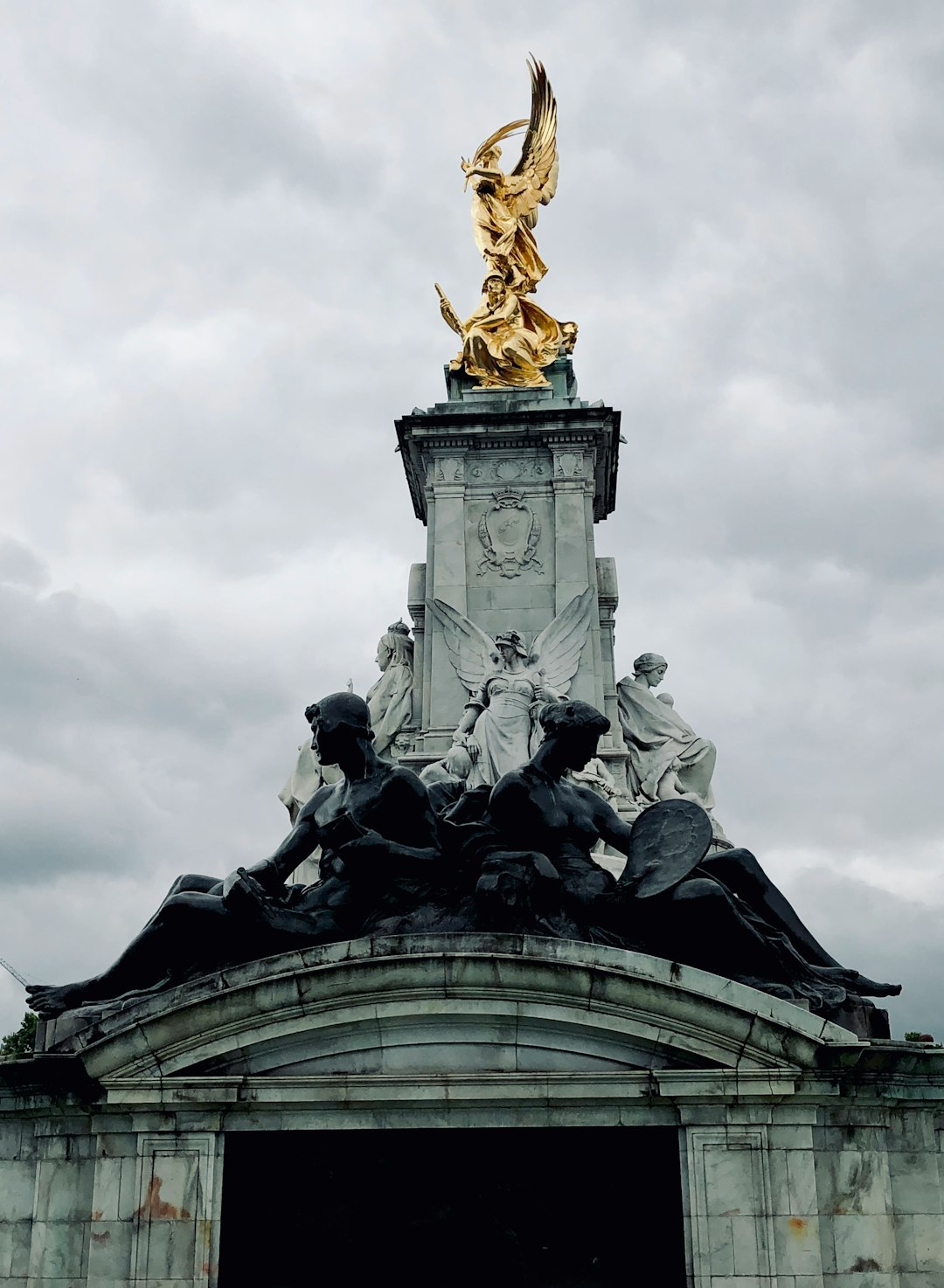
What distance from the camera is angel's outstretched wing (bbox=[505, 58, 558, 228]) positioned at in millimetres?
28031

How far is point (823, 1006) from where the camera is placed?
34.2ft

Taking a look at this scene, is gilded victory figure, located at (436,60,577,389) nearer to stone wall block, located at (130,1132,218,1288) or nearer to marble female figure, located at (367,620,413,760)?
marble female figure, located at (367,620,413,760)

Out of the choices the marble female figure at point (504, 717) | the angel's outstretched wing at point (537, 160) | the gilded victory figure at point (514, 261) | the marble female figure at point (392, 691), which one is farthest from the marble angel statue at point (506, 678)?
the angel's outstretched wing at point (537, 160)

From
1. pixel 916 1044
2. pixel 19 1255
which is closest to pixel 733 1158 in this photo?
pixel 916 1044

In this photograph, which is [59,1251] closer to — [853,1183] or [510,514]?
[853,1183]

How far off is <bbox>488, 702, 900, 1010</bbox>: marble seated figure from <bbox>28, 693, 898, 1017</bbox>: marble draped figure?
1 cm

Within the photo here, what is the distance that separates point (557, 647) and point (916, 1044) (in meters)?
13.8

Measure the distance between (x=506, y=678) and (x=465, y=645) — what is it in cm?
172

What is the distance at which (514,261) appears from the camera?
90.0 ft

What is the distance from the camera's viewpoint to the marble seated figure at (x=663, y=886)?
1057 cm

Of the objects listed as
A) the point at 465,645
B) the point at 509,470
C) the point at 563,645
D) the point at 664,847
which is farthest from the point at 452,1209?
the point at 509,470

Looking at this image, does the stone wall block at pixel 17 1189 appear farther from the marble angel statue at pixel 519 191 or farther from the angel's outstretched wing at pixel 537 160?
the angel's outstretched wing at pixel 537 160

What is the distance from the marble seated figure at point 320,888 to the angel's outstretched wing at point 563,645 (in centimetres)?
Answer: 1176

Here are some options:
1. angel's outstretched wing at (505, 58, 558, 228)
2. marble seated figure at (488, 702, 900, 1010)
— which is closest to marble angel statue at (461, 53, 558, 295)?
angel's outstretched wing at (505, 58, 558, 228)
